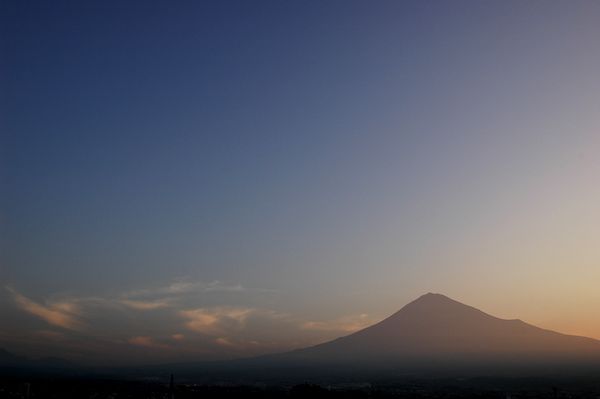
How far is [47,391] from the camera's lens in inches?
1735

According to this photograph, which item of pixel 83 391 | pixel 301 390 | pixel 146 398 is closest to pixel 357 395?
pixel 301 390

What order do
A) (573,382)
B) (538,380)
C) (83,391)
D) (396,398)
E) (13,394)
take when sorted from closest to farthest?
(13,394), (83,391), (396,398), (573,382), (538,380)

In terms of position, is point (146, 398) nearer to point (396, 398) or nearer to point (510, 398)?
point (396, 398)

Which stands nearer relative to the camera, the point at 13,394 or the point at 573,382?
the point at 13,394

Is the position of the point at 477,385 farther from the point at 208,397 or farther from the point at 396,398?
the point at 208,397

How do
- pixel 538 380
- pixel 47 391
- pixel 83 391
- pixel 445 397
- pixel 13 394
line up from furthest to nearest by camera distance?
pixel 538 380 < pixel 445 397 < pixel 83 391 < pixel 47 391 < pixel 13 394

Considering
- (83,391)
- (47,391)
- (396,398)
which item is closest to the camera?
(47,391)

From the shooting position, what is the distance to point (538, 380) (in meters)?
106

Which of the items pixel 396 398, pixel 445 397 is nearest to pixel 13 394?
pixel 396 398

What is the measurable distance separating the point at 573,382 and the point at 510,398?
122 feet

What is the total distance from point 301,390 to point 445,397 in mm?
23526

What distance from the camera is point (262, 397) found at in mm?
60344

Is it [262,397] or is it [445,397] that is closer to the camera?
[262,397]

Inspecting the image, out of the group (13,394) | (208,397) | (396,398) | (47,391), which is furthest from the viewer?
(396,398)
